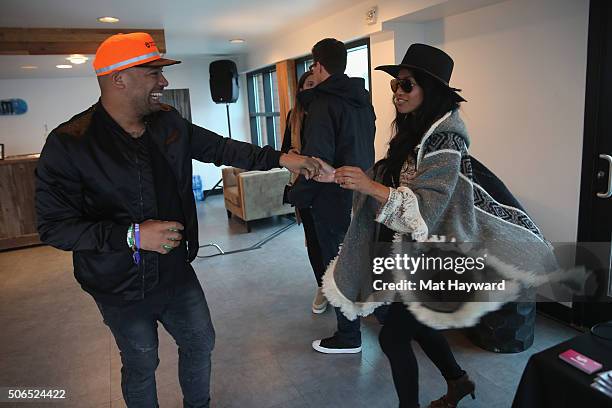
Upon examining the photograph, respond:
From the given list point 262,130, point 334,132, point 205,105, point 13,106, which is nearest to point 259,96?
point 262,130

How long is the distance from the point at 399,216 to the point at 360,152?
0.90 meters

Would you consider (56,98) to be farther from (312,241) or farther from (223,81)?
(312,241)

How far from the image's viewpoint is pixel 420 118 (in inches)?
57.8

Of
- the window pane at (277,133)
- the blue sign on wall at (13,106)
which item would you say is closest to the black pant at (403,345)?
the window pane at (277,133)

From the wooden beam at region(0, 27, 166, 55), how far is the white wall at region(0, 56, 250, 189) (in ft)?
9.57

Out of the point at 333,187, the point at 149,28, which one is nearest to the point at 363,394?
the point at 333,187

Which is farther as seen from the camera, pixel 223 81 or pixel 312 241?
pixel 223 81

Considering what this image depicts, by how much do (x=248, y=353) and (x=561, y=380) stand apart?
175cm

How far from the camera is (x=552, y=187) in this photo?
2623mm

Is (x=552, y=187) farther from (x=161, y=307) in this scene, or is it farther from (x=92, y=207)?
(x=92, y=207)

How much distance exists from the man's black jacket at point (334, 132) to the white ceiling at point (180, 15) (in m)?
1.95

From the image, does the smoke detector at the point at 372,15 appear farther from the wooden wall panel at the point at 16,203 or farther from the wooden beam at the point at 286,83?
the wooden wall panel at the point at 16,203

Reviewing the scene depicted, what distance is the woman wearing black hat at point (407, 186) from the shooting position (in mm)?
1348

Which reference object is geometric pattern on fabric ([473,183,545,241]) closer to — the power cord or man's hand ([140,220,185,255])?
man's hand ([140,220,185,255])
